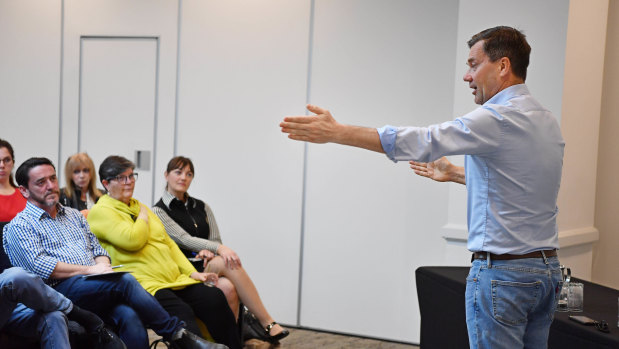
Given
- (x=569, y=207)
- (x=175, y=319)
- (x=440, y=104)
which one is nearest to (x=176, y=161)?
(x=175, y=319)

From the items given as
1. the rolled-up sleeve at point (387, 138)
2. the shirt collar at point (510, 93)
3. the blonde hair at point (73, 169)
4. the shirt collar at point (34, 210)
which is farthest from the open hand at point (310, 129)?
the blonde hair at point (73, 169)

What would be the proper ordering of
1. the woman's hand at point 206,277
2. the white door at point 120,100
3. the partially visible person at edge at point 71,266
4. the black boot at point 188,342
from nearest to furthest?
the partially visible person at edge at point 71,266 → the black boot at point 188,342 → the woman's hand at point 206,277 → the white door at point 120,100

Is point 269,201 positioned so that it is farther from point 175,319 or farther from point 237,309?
point 175,319

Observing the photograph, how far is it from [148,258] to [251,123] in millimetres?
1638

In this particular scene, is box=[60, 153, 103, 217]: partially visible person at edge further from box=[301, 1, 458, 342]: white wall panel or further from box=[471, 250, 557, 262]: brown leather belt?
box=[471, 250, 557, 262]: brown leather belt

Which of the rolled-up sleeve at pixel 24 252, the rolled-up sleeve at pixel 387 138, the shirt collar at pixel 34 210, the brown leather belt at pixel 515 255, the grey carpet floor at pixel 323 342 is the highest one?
the rolled-up sleeve at pixel 387 138

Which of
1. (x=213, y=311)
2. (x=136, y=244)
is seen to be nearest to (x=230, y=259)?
(x=213, y=311)

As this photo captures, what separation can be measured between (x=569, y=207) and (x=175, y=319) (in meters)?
2.61

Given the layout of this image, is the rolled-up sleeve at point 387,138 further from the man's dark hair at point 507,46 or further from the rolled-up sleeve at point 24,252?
the rolled-up sleeve at point 24,252

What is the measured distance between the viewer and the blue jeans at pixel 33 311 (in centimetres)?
271

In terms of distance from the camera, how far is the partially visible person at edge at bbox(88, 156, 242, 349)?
3.66 m

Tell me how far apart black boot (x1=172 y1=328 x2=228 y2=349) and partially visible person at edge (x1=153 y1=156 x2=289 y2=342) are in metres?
0.68

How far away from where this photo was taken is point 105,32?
539cm

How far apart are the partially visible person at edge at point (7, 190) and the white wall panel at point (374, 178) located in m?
2.05
